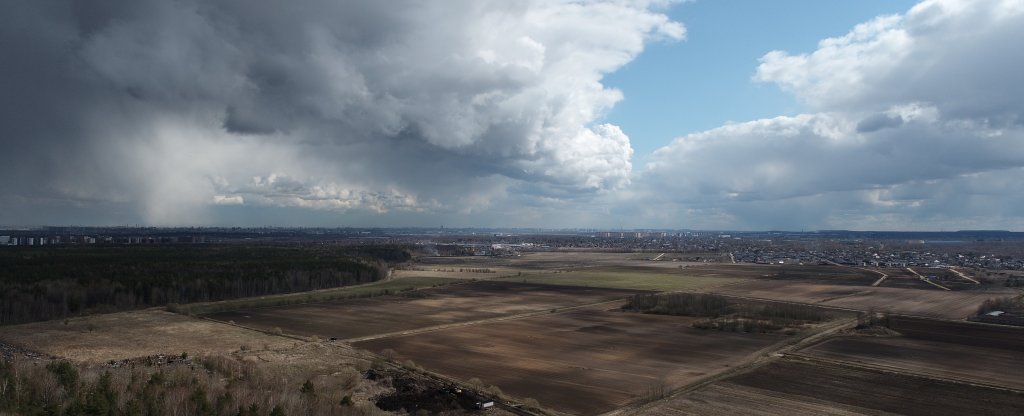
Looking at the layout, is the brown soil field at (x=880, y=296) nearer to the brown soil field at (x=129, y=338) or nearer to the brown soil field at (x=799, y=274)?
the brown soil field at (x=799, y=274)

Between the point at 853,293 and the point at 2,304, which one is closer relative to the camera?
the point at 2,304

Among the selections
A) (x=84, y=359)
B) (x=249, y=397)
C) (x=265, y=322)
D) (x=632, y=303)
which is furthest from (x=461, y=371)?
(x=632, y=303)

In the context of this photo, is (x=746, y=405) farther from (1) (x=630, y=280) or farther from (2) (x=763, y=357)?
(1) (x=630, y=280)

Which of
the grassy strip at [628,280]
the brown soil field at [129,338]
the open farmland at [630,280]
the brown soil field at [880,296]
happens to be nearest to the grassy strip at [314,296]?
the brown soil field at [129,338]

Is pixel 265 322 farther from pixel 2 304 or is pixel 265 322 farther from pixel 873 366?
pixel 873 366

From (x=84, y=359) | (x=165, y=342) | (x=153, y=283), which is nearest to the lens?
(x=84, y=359)

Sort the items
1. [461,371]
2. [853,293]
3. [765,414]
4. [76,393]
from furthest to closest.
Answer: [853,293] → [461,371] → [765,414] → [76,393]

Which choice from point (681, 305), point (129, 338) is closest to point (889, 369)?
point (681, 305)
